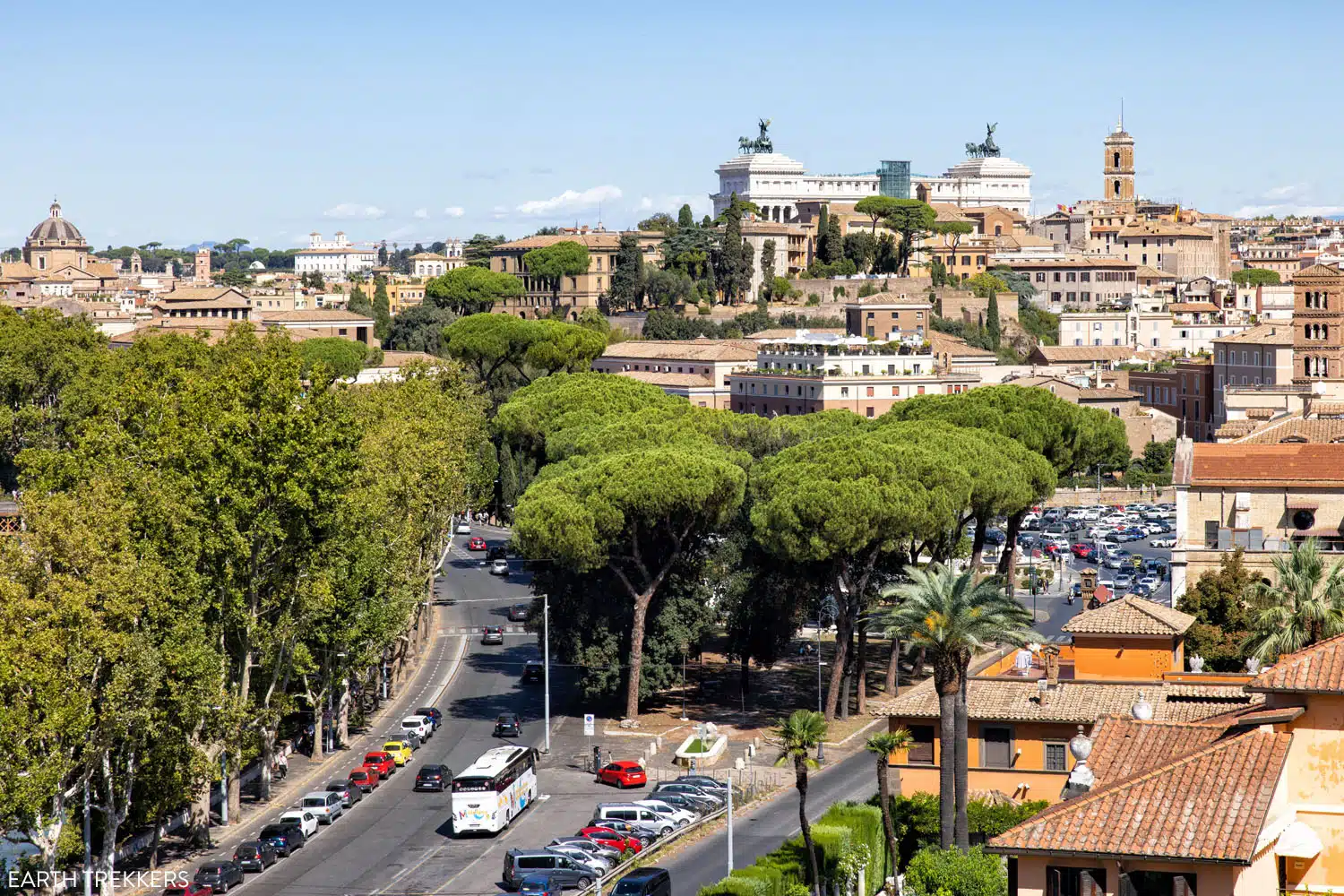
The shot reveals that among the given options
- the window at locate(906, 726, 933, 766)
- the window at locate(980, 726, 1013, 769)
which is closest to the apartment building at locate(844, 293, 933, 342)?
the window at locate(906, 726, 933, 766)

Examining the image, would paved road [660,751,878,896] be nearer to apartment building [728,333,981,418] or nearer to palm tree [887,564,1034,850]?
palm tree [887,564,1034,850]

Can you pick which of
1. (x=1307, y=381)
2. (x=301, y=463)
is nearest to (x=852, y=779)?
(x=301, y=463)

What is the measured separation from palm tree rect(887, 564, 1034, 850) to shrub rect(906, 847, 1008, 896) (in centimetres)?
135

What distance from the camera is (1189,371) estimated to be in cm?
13612

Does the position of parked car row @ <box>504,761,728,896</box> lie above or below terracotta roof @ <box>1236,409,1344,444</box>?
below

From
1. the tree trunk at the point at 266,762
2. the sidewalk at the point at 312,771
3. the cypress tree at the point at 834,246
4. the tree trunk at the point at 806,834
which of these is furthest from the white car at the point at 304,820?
the cypress tree at the point at 834,246

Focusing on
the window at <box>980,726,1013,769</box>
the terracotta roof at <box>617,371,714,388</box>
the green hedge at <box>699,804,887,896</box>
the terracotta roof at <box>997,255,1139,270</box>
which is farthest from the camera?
the terracotta roof at <box>997,255,1139,270</box>

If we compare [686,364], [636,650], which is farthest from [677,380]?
[636,650]

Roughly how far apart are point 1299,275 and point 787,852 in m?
60.1

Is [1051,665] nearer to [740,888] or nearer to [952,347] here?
[740,888]

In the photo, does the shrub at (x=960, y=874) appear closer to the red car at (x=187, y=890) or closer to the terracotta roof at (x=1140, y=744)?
the terracotta roof at (x=1140, y=744)

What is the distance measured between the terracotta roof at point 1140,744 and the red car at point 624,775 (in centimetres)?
2895

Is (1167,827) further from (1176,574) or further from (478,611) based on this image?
(478,611)

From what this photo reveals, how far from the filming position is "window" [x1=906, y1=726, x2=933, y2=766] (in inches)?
1694
